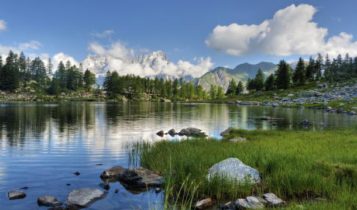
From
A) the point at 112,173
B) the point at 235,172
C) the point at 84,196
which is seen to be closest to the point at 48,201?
the point at 84,196

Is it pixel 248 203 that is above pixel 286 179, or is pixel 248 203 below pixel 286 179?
below

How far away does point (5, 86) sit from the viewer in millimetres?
191375

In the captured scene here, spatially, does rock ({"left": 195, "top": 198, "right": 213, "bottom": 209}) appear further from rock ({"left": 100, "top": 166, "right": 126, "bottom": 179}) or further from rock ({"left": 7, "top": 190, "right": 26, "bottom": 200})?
rock ({"left": 7, "top": 190, "right": 26, "bottom": 200})

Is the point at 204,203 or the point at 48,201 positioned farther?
the point at 48,201

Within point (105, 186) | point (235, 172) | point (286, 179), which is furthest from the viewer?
point (105, 186)

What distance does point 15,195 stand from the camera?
61.9 feet

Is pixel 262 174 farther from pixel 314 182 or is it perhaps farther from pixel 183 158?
pixel 183 158

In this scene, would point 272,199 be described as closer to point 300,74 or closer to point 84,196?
point 84,196

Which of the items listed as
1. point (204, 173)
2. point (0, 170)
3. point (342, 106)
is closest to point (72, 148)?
point (0, 170)

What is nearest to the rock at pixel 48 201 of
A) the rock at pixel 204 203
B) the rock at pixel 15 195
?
the rock at pixel 15 195

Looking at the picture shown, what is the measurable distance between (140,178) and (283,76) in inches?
7249

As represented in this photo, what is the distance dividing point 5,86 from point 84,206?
659 feet

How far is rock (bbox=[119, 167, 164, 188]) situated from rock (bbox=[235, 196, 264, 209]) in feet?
21.3

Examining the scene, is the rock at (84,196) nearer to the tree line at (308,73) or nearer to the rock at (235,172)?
the rock at (235,172)
